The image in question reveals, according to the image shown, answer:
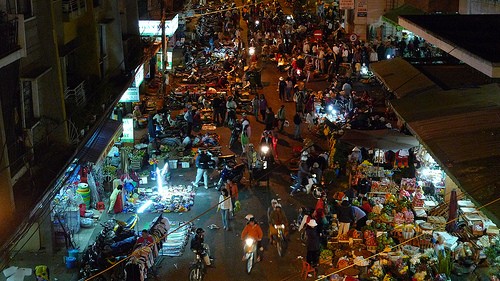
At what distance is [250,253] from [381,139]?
23.4 feet

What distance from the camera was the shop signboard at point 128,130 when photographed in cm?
2755

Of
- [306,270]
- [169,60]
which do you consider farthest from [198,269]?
[169,60]

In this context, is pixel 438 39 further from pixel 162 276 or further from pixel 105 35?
pixel 105 35

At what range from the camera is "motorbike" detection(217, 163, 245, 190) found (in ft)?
80.6

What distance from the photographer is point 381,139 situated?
→ 24.0 metres

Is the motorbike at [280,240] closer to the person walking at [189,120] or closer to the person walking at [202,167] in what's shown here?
the person walking at [202,167]

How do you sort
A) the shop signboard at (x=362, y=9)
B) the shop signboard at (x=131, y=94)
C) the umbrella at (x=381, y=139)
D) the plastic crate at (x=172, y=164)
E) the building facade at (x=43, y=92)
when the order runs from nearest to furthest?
1. the building facade at (x=43, y=92)
2. the umbrella at (x=381, y=139)
3. the plastic crate at (x=172, y=164)
4. the shop signboard at (x=131, y=94)
5. the shop signboard at (x=362, y=9)

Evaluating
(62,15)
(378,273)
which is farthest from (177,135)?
(378,273)

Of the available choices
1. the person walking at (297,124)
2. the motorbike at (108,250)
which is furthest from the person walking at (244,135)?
the motorbike at (108,250)

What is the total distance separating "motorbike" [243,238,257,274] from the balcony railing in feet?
26.7

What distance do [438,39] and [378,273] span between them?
25.7 ft

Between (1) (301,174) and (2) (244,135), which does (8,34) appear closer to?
(1) (301,174)

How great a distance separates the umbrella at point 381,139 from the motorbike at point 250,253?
6.36 metres

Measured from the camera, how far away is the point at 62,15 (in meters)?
20.7
